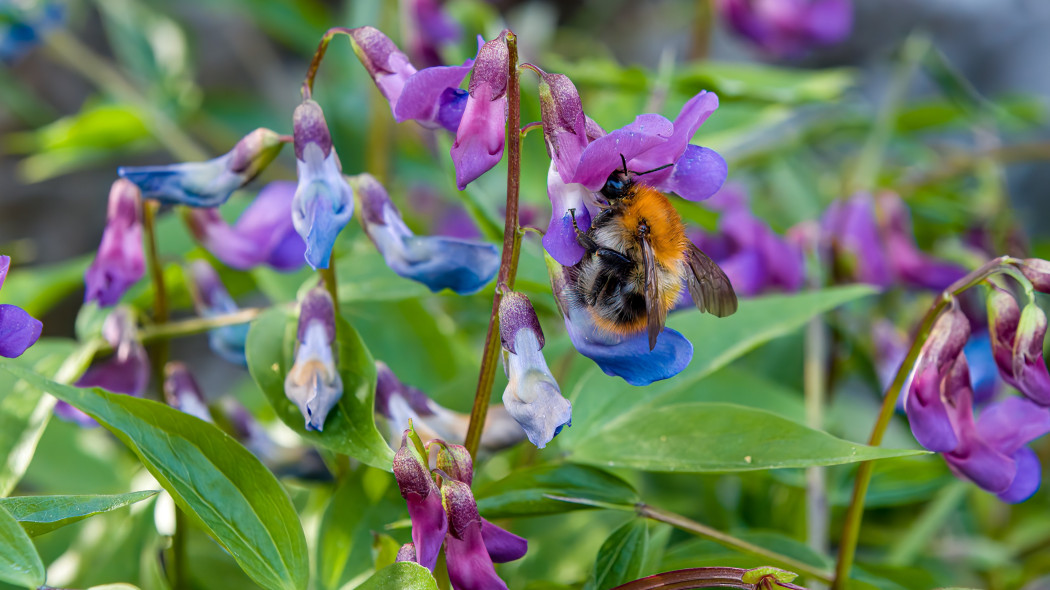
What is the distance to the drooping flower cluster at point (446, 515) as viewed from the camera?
0.62 m

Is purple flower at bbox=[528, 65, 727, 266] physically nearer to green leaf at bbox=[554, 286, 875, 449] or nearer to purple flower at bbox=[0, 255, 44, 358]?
green leaf at bbox=[554, 286, 875, 449]

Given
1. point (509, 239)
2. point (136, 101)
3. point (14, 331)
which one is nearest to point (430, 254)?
point (509, 239)

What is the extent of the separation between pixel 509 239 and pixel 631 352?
0.44 ft

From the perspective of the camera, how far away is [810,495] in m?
1.07

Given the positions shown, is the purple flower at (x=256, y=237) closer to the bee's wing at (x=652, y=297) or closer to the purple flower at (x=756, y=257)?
the bee's wing at (x=652, y=297)

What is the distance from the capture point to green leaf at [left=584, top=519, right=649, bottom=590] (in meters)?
0.75

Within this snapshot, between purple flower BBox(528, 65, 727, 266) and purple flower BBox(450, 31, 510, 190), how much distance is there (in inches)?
1.2

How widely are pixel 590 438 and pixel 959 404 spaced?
0.33m

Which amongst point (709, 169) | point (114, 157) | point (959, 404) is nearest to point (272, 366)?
point (709, 169)

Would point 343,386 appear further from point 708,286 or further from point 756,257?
point 756,257

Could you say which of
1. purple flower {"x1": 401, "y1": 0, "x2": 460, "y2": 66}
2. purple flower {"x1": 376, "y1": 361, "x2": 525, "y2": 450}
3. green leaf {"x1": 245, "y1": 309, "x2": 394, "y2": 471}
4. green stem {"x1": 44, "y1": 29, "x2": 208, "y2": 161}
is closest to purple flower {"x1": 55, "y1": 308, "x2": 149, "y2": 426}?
green leaf {"x1": 245, "y1": 309, "x2": 394, "y2": 471}

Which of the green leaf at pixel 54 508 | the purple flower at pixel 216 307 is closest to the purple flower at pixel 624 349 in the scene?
the green leaf at pixel 54 508

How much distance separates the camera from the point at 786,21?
6.63ft

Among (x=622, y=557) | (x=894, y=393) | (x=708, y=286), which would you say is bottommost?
(x=622, y=557)
